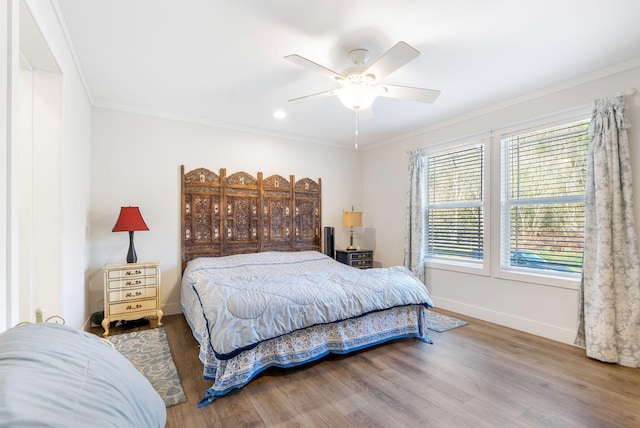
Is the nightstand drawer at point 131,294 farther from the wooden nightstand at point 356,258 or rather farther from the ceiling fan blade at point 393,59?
the ceiling fan blade at point 393,59

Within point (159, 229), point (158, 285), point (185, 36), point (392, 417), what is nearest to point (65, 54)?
point (185, 36)

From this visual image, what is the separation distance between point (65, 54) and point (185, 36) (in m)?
0.94

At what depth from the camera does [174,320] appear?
3.65 metres

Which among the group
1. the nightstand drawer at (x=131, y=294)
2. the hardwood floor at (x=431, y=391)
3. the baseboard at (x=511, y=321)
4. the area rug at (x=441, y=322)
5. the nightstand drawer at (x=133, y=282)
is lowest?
the area rug at (x=441, y=322)

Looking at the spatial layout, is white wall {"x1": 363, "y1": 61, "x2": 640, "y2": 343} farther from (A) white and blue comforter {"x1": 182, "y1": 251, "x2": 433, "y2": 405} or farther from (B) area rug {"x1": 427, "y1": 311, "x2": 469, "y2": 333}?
(A) white and blue comforter {"x1": 182, "y1": 251, "x2": 433, "y2": 405}

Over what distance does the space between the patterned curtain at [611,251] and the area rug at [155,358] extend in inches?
135

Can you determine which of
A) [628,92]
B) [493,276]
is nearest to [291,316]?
[493,276]

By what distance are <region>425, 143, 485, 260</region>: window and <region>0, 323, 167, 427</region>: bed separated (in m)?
3.90

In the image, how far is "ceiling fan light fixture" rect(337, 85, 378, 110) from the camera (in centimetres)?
252

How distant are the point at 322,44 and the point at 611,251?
3.01 m

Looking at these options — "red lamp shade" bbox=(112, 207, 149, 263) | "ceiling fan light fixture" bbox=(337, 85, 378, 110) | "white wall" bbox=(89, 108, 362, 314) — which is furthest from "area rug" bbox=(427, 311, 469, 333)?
"red lamp shade" bbox=(112, 207, 149, 263)

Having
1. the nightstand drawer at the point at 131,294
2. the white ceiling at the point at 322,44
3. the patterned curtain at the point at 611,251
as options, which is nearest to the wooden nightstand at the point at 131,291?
the nightstand drawer at the point at 131,294

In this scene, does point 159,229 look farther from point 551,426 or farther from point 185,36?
point 551,426

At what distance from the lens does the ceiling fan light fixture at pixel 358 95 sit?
2516 millimetres
